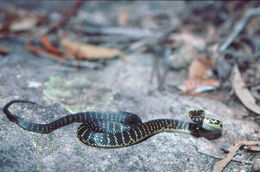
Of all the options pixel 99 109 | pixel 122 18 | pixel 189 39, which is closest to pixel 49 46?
pixel 122 18

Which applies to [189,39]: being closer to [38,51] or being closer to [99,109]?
[99,109]

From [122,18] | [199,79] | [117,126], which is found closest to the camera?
[117,126]

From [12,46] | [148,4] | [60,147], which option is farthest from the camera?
[148,4]

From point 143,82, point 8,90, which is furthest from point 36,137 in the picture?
point 143,82

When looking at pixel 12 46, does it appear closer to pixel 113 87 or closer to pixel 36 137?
pixel 113 87

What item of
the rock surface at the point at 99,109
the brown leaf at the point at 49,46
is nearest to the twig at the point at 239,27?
the rock surface at the point at 99,109

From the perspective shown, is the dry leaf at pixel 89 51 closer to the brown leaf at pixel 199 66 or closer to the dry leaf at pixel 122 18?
the dry leaf at pixel 122 18

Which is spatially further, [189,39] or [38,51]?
[189,39]
